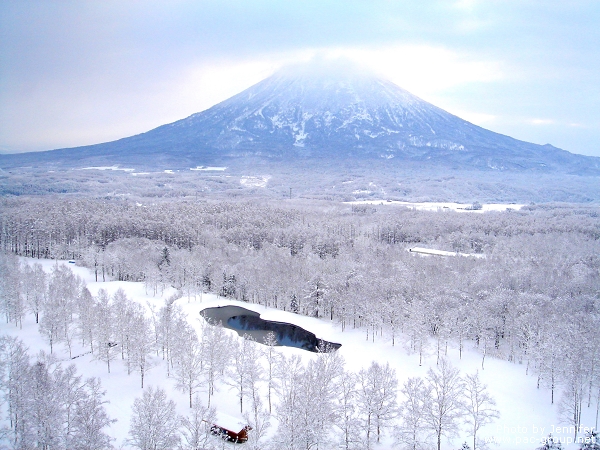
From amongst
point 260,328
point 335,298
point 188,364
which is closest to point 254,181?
point 260,328

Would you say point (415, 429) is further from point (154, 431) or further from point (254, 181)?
point (254, 181)

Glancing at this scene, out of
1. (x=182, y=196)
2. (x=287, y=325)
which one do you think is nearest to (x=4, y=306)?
(x=287, y=325)

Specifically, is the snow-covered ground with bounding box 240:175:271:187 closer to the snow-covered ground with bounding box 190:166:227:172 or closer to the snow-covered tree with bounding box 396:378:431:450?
the snow-covered ground with bounding box 190:166:227:172

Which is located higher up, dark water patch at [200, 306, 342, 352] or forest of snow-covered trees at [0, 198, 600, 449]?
forest of snow-covered trees at [0, 198, 600, 449]

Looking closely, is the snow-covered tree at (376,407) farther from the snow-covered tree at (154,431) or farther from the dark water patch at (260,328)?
the dark water patch at (260,328)

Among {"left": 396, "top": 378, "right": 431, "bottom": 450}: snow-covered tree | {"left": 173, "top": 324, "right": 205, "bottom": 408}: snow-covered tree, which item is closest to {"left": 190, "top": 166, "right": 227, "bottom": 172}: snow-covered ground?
{"left": 173, "top": 324, "right": 205, "bottom": 408}: snow-covered tree
